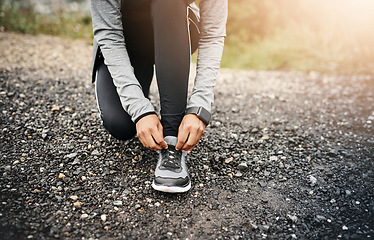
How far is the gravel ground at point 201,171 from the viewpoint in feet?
5.12

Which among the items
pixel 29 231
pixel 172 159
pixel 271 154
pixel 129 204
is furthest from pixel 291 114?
pixel 29 231

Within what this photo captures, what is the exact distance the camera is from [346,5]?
16.7ft

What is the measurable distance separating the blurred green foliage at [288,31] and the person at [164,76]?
9.07 feet

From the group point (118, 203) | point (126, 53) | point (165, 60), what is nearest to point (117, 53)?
point (126, 53)

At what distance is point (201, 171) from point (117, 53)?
3.29 ft

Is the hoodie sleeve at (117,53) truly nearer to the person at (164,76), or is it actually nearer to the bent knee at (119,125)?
the person at (164,76)

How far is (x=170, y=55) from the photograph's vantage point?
1697 millimetres

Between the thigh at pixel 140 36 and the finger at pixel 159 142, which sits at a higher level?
the thigh at pixel 140 36

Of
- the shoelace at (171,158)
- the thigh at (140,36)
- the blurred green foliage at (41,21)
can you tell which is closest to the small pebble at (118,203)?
the shoelace at (171,158)

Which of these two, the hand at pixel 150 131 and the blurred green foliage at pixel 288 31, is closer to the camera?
the hand at pixel 150 131

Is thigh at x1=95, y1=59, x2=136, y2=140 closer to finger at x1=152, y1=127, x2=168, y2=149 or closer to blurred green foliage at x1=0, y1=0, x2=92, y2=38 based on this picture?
finger at x1=152, y1=127, x2=168, y2=149

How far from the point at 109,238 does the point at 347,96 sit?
10.6ft

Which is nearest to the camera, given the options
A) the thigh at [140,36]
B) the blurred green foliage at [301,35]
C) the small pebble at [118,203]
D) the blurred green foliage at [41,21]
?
the small pebble at [118,203]

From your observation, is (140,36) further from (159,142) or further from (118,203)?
(118,203)
